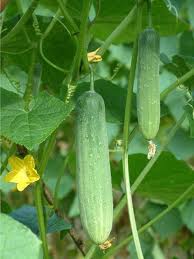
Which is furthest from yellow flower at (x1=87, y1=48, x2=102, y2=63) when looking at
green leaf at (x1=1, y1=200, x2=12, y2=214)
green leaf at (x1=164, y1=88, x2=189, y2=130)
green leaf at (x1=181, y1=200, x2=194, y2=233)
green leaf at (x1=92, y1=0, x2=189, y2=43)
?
green leaf at (x1=181, y1=200, x2=194, y2=233)

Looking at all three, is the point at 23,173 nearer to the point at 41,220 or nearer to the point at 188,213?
the point at 41,220

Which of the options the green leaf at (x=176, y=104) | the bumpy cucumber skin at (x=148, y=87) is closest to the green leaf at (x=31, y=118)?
the bumpy cucumber skin at (x=148, y=87)

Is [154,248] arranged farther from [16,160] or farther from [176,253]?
[16,160]

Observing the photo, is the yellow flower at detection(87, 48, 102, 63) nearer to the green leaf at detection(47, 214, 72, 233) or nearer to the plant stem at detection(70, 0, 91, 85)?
the plant stem at detection(70, 0, 91, 85)

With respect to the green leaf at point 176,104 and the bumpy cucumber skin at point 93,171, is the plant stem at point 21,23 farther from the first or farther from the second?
the green leaf at point 176,104

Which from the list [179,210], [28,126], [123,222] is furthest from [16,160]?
[123,222]

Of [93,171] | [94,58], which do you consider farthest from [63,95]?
[93,171]

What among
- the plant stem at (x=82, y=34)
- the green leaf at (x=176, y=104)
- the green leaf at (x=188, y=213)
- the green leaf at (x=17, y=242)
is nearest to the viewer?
the green leaf at (x=17, y=242)
